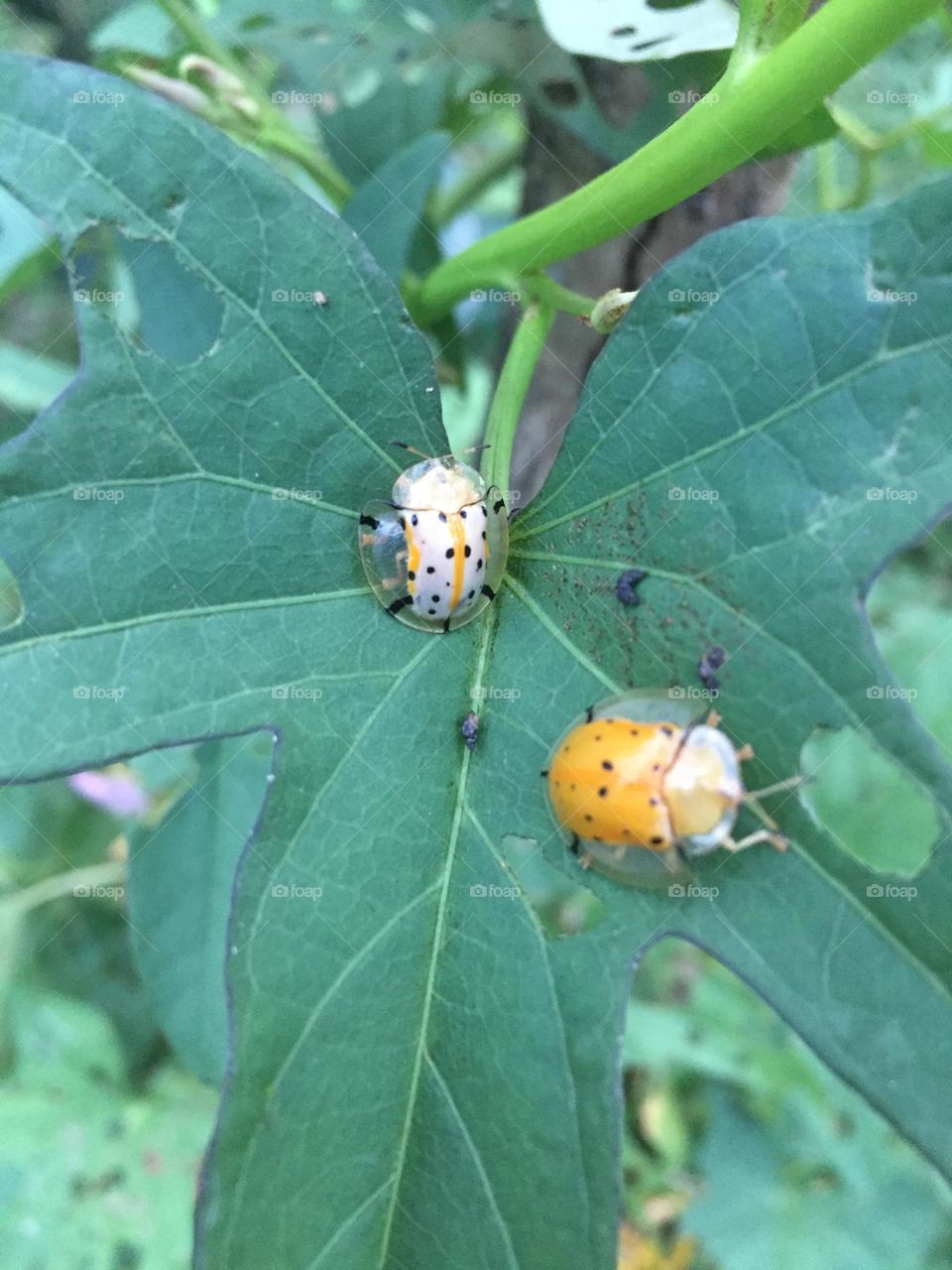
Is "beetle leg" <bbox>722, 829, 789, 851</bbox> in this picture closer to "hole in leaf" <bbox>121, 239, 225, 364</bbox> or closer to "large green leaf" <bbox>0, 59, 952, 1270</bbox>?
"large green leaf" <bbox>0, 59, 952, 1270</bbox>

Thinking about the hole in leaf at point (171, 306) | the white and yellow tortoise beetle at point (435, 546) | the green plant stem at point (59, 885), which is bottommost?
the green plant stem at point (59, 885)

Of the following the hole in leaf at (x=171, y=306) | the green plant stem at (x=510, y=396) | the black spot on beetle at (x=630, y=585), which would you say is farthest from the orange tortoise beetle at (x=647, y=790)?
the hole in leaf at (x=171, y=306)

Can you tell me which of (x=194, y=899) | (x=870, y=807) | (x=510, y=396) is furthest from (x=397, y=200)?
(x=870, y=807)

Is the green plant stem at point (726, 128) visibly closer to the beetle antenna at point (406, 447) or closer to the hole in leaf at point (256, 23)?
the beetle antenna at point (406, 447)

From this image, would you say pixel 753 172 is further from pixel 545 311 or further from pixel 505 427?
pixel 505 427

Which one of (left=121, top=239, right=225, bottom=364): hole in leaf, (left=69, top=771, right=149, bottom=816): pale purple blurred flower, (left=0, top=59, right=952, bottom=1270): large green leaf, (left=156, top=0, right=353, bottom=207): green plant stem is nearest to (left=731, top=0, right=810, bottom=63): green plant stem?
(left=0, top=59, right=952, bottom=1270): large green leaf

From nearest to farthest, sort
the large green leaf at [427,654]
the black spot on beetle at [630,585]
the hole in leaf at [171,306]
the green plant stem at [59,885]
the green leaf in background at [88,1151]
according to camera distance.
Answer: the large green leaf at [427,654], the black spot on beetle at [630,585], the hole in leaf at [171,306], the green leaf in background at [88,1151], the green plant stem at [59,885]

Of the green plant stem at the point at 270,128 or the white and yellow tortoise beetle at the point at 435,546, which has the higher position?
the green plant stem at the point at 270,128
